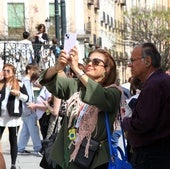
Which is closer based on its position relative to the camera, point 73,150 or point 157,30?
point 73,150

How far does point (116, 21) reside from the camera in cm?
7312

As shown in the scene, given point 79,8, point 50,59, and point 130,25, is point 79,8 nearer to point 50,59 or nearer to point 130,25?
point 130,25

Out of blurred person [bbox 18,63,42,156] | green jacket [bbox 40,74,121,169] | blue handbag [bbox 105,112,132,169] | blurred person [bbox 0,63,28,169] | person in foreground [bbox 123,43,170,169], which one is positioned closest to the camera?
person in foreground [bbox 123,43,170,169]

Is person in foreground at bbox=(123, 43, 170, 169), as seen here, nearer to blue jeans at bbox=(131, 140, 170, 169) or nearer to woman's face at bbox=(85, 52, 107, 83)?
blue jeans at bbox=(131, 140, 170, 169)

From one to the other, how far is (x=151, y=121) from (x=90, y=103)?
556mm

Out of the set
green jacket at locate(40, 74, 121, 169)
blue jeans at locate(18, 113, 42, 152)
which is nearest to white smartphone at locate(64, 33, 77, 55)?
green jacket at locate(40, 74, 121, 169)

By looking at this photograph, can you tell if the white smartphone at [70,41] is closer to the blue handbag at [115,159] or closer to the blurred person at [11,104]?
the blue handbag at [115,159]

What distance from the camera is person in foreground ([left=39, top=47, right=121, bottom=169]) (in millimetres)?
5898

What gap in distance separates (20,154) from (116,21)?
59417 mm

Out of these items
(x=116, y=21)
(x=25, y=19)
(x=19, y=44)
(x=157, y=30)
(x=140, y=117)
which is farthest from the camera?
(x=116, y=21)

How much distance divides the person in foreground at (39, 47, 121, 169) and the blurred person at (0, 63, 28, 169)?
18.3 ft

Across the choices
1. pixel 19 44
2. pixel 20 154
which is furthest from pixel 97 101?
pixel 19 44

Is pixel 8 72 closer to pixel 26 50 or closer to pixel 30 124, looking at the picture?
pixel 30 124

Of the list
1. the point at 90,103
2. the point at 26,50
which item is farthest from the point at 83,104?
the point at 26,50
